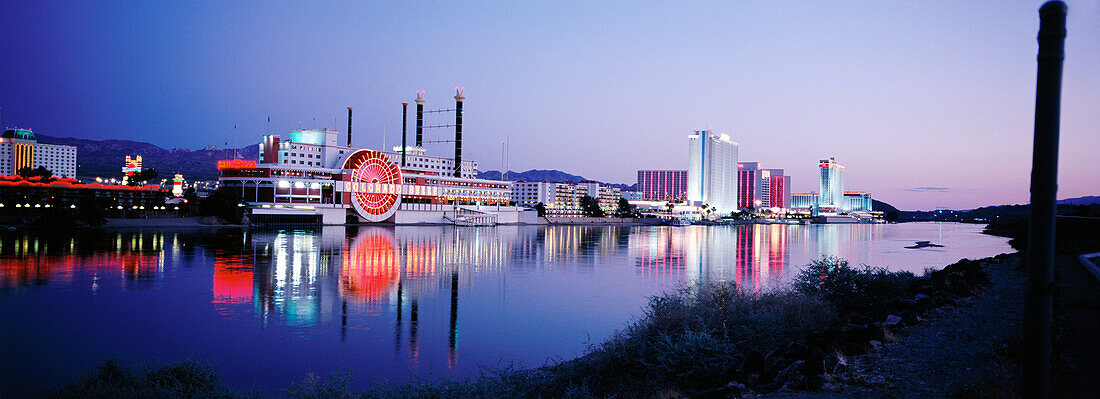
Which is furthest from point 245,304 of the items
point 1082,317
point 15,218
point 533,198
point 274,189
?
point 533,198

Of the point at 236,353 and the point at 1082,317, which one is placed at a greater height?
the point at 1082,317

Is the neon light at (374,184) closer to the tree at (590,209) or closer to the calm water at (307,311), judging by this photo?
the calm water at (307,311)

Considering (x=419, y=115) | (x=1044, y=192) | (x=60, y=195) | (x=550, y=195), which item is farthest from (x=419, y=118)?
(x=1044, y=192)

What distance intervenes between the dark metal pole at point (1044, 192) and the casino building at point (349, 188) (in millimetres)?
85930

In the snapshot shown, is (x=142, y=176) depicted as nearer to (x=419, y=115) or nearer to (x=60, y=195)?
(x=60, y=195)

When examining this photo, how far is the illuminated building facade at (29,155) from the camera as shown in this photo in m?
149

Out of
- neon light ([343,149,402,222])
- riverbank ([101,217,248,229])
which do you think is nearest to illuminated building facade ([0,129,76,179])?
riverbank ([101,217,248,229])

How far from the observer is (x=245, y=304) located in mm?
17688

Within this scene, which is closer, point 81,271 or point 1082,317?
point 1082,317

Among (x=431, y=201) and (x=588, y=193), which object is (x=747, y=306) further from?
(x=588, y=193)

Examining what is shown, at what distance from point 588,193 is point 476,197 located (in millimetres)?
84197

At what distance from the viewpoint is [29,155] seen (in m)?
160

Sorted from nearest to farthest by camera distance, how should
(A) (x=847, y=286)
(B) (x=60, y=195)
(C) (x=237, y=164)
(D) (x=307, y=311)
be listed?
(A) (x=847, y=286)
(D) (x=307, y=311)
(B) (x=60, y=195)
(C) (x=237, y=164)

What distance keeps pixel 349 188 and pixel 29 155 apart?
12155 cm
